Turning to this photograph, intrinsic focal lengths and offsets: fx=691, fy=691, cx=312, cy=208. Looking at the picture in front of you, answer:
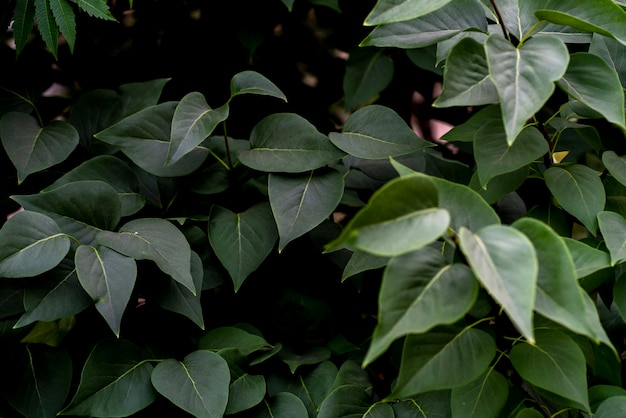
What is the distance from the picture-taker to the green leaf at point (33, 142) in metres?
1.03

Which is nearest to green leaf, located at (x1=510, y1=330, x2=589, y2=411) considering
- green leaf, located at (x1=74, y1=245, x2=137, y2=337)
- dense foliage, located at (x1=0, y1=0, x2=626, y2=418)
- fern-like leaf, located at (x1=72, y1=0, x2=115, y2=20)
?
dense foliage, located at (x1=0, y1=0, x2=626, y2=418)

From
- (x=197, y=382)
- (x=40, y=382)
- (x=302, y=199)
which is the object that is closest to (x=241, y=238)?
(x=302, y=199)

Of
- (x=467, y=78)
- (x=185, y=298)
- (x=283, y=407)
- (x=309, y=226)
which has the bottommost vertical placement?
(x=283, y=407)

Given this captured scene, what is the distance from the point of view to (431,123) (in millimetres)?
1525

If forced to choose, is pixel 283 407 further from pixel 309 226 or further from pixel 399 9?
pixel 399 9

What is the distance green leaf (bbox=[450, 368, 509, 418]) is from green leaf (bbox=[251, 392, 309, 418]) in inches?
9.0

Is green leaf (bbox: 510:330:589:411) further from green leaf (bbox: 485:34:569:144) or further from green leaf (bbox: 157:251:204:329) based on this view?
green leaf (bbox: 157:251:204:329)

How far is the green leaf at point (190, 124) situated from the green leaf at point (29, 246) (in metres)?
0.17

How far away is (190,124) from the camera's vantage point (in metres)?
0.92

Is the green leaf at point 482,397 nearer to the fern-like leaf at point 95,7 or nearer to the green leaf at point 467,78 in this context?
the green leaf at point 467,78

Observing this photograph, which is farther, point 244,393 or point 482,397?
point 244,393

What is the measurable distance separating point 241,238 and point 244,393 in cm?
21

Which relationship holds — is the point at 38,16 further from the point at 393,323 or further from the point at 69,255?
the point at 393,323

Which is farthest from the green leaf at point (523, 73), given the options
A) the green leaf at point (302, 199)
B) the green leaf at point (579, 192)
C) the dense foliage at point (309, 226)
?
the green leaf at point (302, 199)
